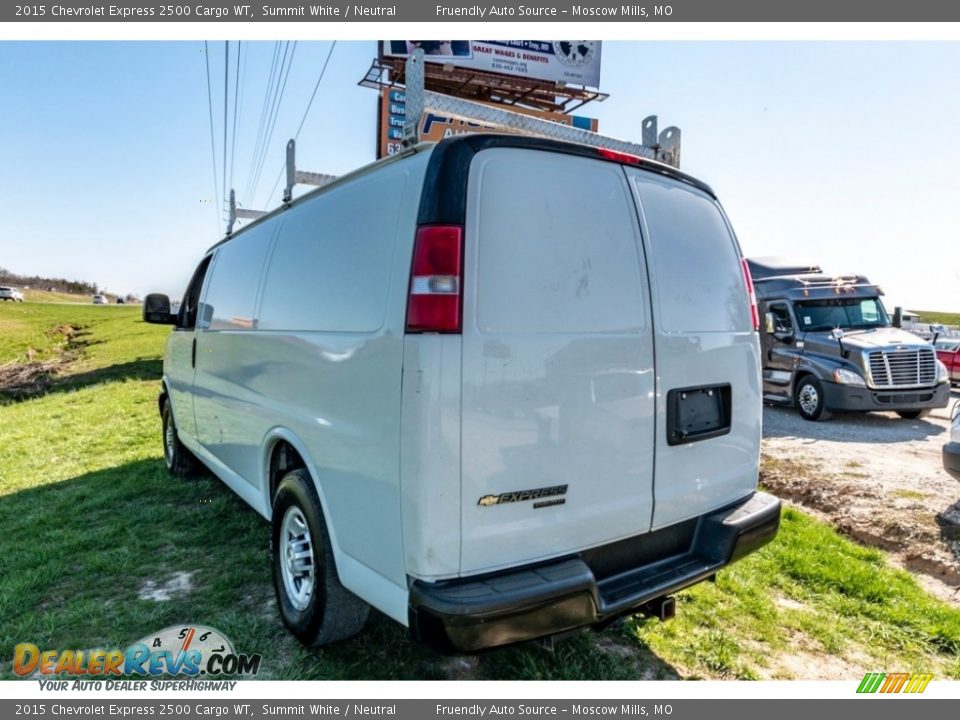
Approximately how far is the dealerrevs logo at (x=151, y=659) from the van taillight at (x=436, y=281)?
6.54 feet

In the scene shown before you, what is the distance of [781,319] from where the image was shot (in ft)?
36.7

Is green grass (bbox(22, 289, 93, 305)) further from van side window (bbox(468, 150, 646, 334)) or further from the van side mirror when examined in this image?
van side window (bbox(468, 150, 646, 334))

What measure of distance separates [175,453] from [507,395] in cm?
506

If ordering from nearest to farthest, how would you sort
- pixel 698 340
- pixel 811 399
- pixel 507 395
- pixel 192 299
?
pixel 507 395 → pixel 698 340 → pixel 192 299 → pixel 811 399

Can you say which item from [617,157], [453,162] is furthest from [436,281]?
[617,157]

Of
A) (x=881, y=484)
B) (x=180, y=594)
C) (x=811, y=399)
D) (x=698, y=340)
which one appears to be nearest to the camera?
(x=698, y=340)

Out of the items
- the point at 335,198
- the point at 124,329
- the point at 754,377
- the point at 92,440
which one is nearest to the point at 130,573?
the point at 335,198

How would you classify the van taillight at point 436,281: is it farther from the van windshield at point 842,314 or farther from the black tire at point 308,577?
the van windshield at point 842,314

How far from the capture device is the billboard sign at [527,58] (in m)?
21.5

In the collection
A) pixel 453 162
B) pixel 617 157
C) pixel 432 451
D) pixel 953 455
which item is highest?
pixel 617 157

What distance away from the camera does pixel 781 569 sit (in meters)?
3.99

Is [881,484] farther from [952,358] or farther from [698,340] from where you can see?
[952,358]

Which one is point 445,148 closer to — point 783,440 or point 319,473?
point 319,473

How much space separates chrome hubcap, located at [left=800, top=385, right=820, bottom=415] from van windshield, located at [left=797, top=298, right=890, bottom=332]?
1.18m
